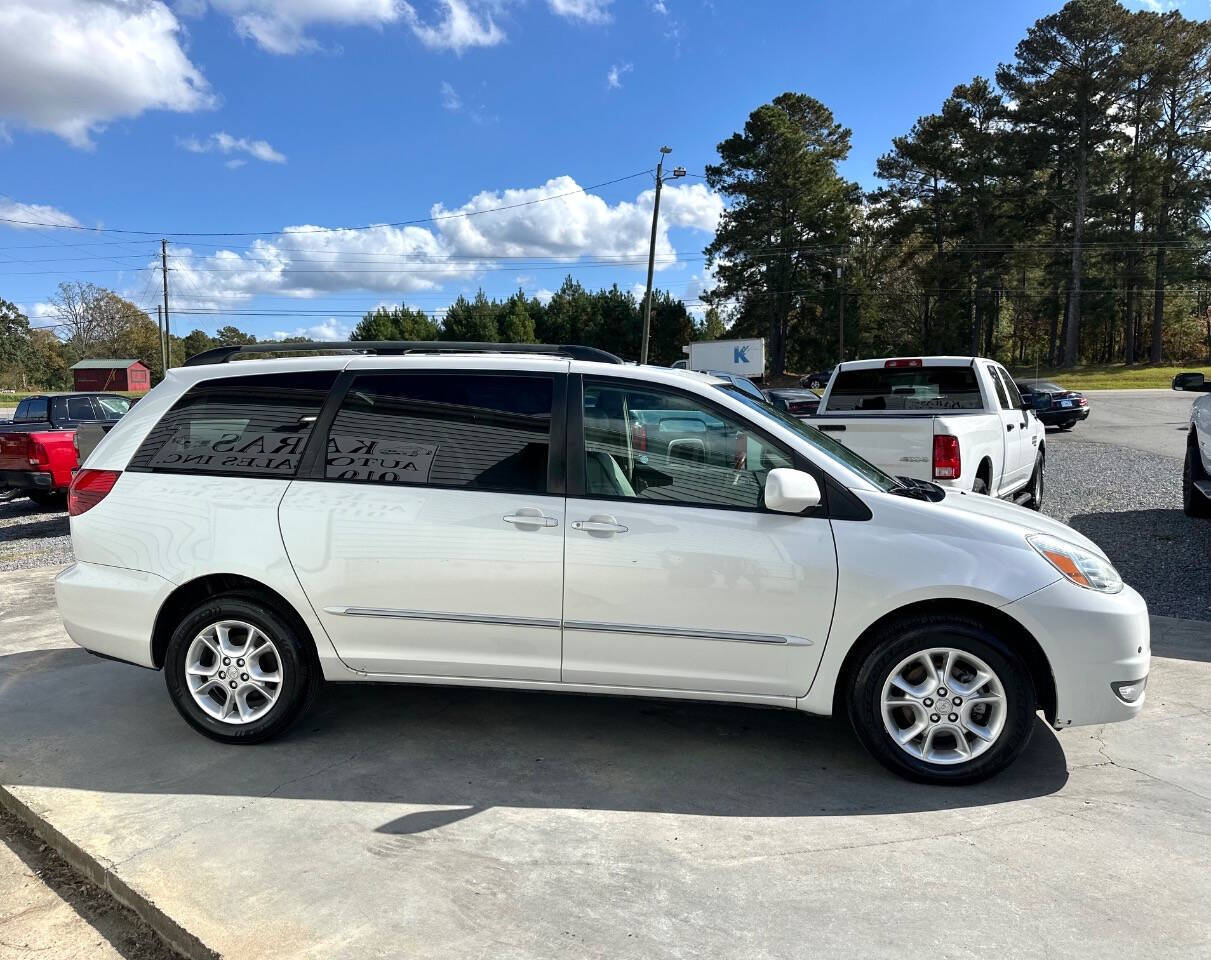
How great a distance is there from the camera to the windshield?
367cm

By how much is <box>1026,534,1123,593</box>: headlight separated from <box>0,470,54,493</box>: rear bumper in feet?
37.7

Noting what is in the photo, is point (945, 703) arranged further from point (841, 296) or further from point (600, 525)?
point (841, 296)

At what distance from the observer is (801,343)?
65000 millimetres

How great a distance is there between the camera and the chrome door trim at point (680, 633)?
11.2 feet

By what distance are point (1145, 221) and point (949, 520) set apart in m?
60.7

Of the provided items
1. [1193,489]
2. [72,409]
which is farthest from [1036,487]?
[72,409]

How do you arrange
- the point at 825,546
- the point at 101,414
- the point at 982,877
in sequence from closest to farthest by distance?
the point at 982,877 → the point at 825,546 → the point at 101,414

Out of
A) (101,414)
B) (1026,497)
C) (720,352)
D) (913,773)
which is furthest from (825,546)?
(720,352)

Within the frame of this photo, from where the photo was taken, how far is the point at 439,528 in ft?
11.8

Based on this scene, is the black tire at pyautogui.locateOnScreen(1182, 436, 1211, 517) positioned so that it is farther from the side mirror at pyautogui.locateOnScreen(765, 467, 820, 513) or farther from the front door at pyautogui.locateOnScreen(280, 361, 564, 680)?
the front door at pyautogui.locateOnScreen(280, 361, 564, 680)

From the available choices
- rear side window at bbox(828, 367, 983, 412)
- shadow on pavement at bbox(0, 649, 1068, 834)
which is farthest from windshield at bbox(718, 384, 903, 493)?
rear side window at bbox(828, 367, 983, 412)

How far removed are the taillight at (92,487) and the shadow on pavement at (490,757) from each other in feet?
3.65

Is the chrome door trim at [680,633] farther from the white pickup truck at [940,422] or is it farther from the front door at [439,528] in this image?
→ the white pickup truck at [940,422]

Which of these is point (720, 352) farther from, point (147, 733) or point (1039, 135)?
point (147, 733)
